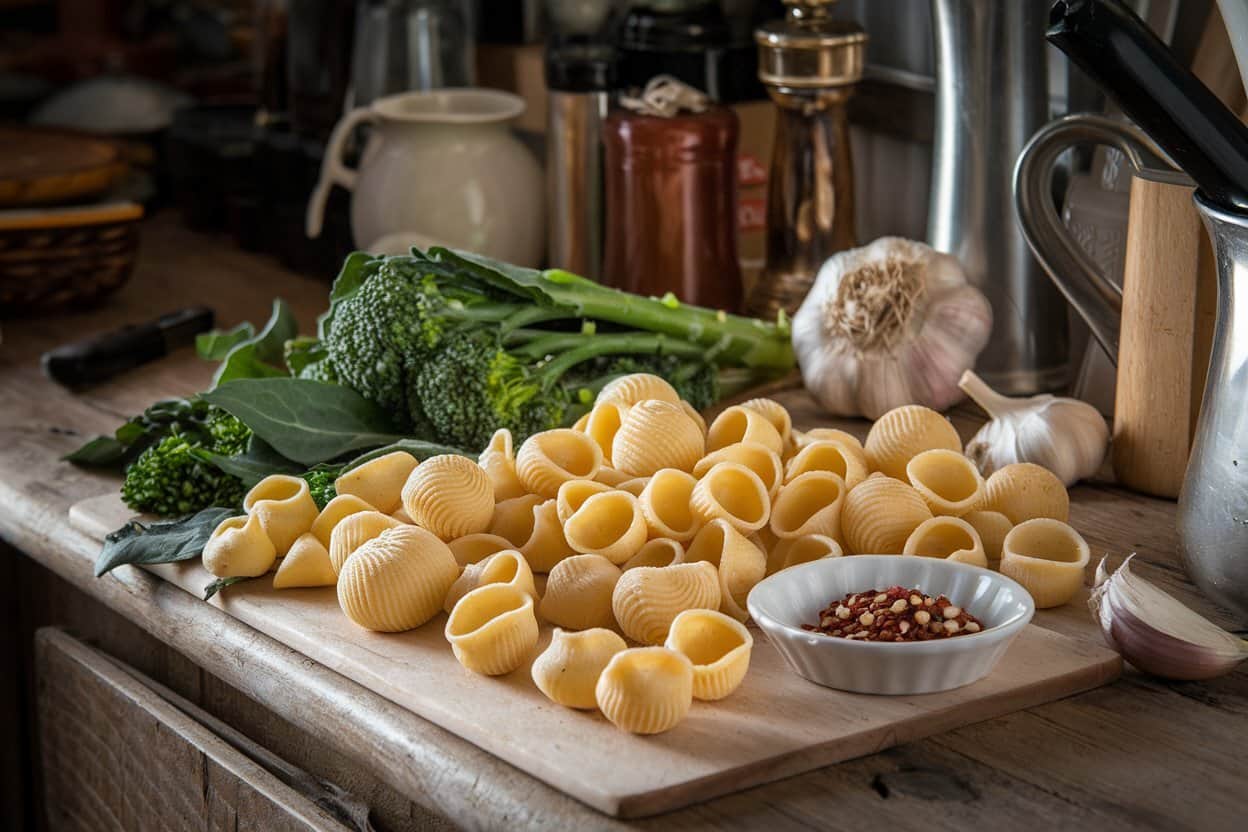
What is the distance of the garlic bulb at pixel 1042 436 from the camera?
1.11 metres

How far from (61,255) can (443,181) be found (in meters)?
0.45

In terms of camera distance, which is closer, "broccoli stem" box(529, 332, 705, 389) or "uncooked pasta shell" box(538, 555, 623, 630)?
"uncooked pasta shell" box(538, 555, 623, 630)

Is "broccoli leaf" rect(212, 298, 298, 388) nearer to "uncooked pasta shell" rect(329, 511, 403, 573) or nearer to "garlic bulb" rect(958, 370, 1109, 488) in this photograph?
"uncooked pasta shell" rect(329, 511, 403, 573)

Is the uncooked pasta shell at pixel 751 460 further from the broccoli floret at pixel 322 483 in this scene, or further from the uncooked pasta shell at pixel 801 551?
the broccoli floret at pixel 322 483

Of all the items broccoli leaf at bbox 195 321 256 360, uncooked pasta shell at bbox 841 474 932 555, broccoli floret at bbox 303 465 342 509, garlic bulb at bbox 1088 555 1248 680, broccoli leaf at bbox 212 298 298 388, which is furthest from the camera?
broccoli leaf at bbox 195 321 256 360

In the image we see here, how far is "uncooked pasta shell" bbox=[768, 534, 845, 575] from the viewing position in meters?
0.92

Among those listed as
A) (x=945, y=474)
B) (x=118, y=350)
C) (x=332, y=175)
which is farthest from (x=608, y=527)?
(x=332, y=175)

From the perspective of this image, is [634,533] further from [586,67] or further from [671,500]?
[586,67]

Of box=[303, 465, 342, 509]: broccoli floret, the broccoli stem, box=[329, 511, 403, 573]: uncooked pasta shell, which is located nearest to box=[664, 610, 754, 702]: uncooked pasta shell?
box=[329, 511, 403, 573]: uncooked pasta shell

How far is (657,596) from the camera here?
84 cm

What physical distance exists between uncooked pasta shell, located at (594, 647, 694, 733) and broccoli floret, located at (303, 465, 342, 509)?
0.34m

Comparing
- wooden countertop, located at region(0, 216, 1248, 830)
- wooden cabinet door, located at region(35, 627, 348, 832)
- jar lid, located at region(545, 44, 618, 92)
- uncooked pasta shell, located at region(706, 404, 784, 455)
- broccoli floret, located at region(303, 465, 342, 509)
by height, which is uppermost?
jar lid, located at region(545, 44, 618, 92)

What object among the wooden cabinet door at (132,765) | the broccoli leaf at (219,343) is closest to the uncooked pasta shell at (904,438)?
the wooden cabinet door at (132,765)

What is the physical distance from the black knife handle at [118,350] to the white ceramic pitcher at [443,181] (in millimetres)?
226
